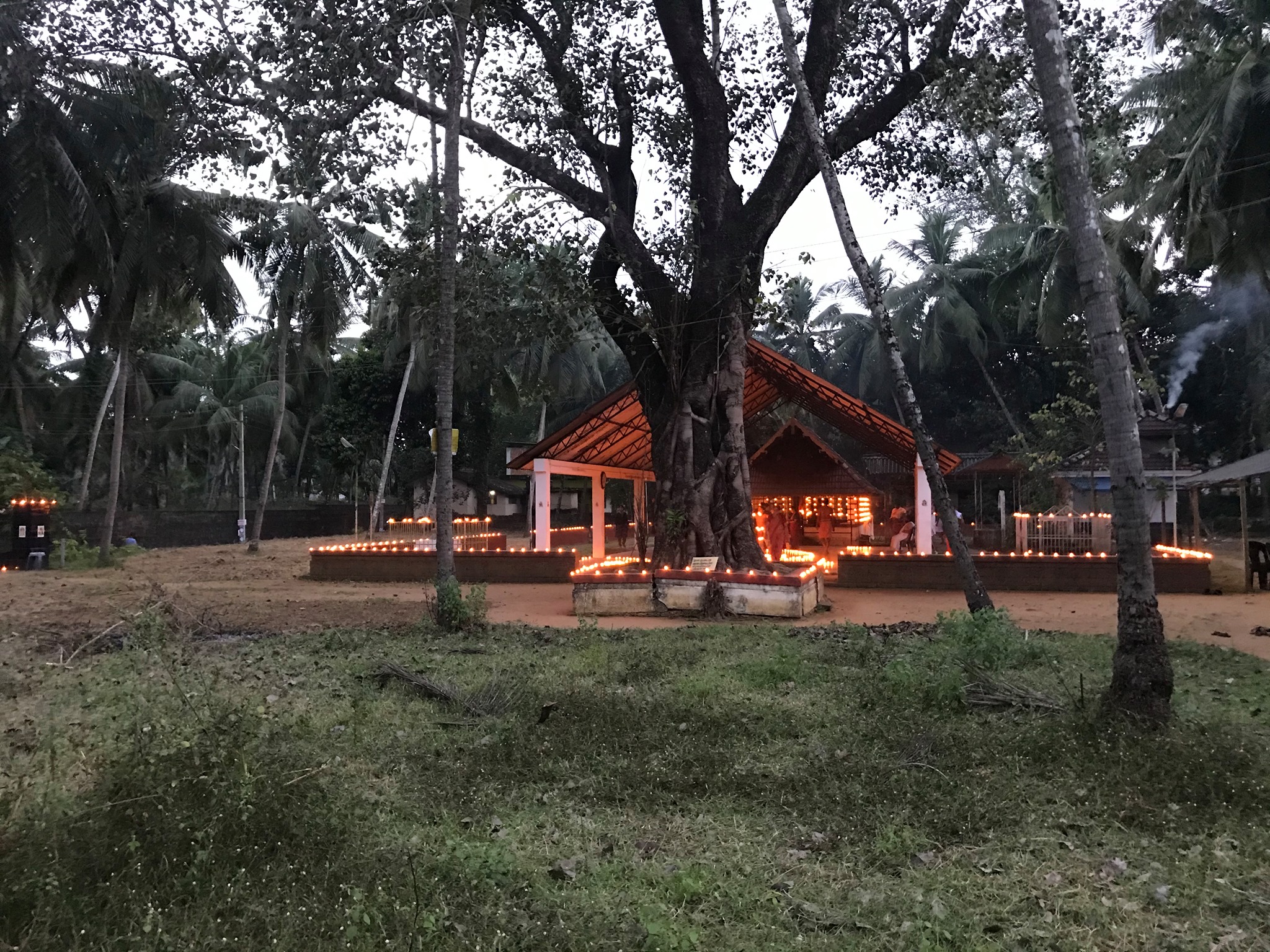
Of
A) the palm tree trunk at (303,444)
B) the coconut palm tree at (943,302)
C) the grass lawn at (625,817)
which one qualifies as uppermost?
the coconut palm tree at (943,302)

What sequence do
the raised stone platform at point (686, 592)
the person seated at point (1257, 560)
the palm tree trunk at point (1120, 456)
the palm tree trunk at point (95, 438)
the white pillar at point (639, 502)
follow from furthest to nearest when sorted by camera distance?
the palm tree trunk at point (95, 438)
the white pillar at point (639, 502)
the person seated at point (1257, 560)
the raised stone platform at point (686, 592)
the palm tree trunk at point (1120, 456)

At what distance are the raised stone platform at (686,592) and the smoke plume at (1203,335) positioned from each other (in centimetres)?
2822

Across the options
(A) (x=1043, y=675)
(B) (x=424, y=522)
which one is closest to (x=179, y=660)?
(A) (x=1043, y=675)

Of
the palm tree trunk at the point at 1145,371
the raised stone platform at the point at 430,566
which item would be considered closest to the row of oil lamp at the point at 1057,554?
the raised stone platform at the point at 430,566

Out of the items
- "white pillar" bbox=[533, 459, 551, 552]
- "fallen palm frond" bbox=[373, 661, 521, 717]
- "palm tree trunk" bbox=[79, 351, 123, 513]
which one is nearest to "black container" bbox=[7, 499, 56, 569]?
"palm tree trunk" bbox=[79, 351, 123, 513]

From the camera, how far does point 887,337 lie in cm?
1008

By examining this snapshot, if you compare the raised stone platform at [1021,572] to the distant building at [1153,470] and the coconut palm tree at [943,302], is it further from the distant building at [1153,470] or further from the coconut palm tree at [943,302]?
the coconut palm tree at [943,302]

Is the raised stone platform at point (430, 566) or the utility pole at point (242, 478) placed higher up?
the utility pole at point (242, 478)

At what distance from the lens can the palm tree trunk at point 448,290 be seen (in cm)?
1172

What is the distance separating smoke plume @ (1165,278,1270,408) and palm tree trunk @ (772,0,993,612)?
30434mm

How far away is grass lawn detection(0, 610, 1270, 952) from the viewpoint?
3418 mm

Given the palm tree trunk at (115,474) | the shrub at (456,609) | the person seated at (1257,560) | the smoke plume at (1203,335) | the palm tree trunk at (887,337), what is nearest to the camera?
the palm tree trunk at (887,337)

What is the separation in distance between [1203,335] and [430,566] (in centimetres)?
3144

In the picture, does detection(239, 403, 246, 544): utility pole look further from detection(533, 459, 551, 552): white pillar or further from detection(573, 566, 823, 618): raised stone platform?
detection(573, 566, 823, 618): raised stone platform
